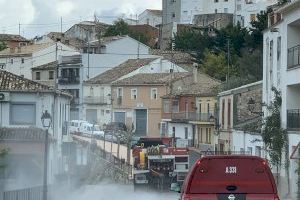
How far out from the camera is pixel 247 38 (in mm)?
88875

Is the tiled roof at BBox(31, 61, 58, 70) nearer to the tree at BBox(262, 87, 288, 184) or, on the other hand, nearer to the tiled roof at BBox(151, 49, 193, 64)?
the tiled roof at BBox(151, 49, 193, 64)

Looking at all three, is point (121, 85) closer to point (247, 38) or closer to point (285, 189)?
point (247, 38)

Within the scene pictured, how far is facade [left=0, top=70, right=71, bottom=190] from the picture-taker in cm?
4934

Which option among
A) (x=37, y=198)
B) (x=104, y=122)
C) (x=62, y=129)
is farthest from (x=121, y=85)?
(x=37, y=198)

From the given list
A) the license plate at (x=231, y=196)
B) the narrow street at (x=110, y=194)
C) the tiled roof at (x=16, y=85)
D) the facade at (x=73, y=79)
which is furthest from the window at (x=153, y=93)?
the license plate at (x=231, y=196)

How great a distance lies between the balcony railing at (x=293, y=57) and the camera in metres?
38.4

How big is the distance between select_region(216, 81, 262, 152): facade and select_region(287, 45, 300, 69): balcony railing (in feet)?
39.6

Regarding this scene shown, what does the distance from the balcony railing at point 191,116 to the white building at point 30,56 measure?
30730mm

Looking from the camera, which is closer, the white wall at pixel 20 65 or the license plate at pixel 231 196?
the license plate at pixel 231 196

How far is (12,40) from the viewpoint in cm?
13925

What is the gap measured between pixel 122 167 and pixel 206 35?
5175cm

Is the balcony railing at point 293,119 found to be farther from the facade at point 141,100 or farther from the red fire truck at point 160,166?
the facade at point 141,100

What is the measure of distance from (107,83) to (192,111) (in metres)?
19.3

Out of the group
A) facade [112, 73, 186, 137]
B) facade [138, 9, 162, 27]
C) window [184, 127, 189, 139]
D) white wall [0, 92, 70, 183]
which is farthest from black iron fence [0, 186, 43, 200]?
facade [138, 9, 162, 27]
